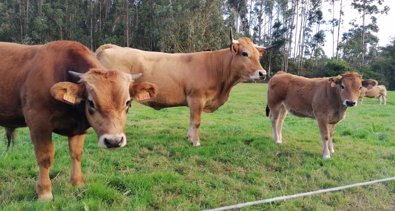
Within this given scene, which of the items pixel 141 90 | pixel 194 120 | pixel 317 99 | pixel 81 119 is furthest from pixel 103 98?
pixel 317 99

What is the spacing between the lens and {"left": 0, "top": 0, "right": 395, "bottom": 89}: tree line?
1900 inches

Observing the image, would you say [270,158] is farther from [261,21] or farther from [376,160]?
[261,21]

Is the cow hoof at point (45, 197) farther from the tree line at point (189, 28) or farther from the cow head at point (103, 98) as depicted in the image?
the tree line at point (189, 28)

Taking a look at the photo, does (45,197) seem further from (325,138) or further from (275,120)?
(275,120)

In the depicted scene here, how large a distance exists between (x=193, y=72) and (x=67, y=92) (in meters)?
5.25

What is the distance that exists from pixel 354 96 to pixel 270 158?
2.10m

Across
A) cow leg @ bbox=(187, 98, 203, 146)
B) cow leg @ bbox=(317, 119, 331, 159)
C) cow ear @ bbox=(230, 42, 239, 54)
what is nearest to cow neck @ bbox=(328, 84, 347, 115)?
cow leg @ bbox=(317, 119, 331, 159)

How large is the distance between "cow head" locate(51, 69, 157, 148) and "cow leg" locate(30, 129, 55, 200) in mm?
830

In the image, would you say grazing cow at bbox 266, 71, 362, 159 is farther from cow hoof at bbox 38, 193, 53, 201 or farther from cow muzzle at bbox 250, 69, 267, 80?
cow hoof at bbox 38, 193, 53, 201

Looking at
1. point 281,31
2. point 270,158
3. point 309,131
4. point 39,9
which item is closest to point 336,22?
point 281,31

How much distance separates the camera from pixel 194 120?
9.05 metres

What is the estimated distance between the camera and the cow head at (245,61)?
30.5ft

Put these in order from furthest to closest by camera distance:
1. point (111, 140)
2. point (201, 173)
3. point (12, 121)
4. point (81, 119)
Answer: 1. point (201, 173)
2. point (12, 121)
3. point (81, 119)
4. point (111, 140)

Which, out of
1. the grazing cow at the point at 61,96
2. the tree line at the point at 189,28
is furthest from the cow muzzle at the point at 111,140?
the tree line at the point at 189,28
